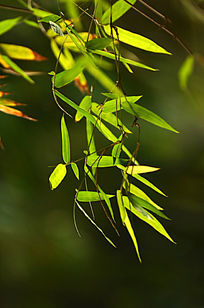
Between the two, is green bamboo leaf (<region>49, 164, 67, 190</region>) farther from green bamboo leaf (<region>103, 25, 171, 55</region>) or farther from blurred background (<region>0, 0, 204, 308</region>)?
blurred background (<region>0, 0, 204, 308</region>)

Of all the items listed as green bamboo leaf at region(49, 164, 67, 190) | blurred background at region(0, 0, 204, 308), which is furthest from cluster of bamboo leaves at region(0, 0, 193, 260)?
blurred background at region(0, 0, 204, 308)

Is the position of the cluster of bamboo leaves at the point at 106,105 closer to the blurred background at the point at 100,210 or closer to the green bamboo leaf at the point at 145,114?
the green bamboo leaf at the point at 145,114

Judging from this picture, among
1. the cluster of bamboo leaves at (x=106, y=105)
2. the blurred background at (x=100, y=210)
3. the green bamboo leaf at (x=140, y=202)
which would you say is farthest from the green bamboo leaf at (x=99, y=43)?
the blurred background at (x=100, y=210)

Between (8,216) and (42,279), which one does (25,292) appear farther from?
(8,216)

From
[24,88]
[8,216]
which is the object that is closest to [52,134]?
[24,88]

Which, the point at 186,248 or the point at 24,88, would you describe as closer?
the point at 24,88
